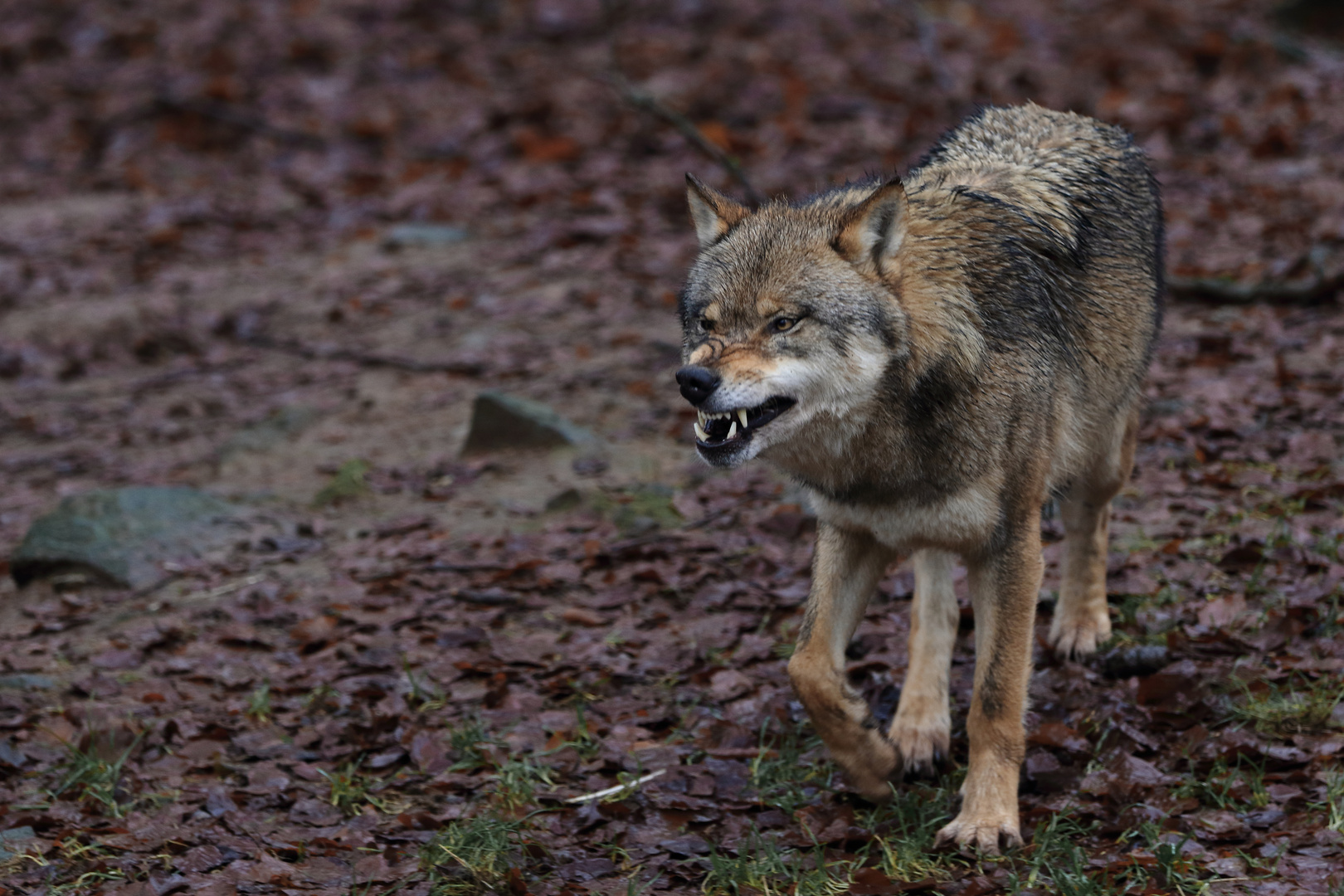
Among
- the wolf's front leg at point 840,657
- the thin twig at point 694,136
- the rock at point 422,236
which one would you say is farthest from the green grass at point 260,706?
the rock at point 422,236

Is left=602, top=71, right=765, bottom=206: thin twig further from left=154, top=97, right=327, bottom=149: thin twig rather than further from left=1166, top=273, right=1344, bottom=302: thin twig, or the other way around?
left=154, top=97, right=327, bottom=149: thin twig

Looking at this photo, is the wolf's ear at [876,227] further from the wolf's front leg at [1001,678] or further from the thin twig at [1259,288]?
the thin twig at [1259,288]

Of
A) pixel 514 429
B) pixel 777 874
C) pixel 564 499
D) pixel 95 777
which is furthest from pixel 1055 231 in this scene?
pixel 95 777

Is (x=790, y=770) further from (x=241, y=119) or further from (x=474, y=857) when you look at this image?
(x=241, y=119)

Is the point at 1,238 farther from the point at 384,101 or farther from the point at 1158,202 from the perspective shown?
the point at 1158,202

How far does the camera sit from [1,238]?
13070 mm

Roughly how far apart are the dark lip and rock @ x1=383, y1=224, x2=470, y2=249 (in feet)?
28.2

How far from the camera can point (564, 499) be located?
7.33m

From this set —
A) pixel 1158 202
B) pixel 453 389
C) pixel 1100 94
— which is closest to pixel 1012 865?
pixel 1158 202

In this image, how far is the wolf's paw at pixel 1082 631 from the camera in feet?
17.8

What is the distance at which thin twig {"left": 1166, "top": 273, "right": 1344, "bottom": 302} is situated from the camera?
332 inches

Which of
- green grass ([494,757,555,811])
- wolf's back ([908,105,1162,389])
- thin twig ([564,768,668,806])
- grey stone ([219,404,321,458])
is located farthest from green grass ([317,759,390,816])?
grey stone ([219,404,321,458])

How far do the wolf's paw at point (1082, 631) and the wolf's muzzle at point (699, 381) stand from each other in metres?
2.36

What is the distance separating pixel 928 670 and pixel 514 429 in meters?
3.73
